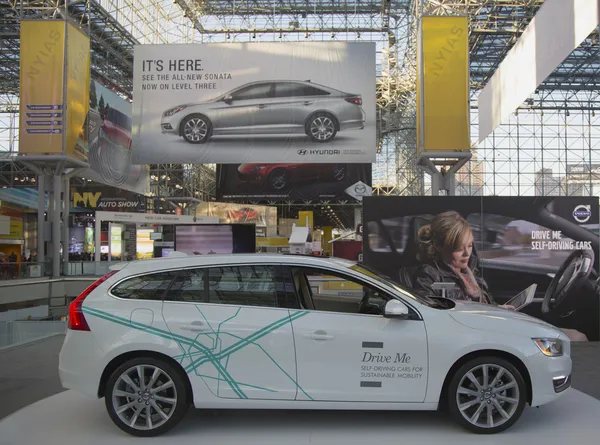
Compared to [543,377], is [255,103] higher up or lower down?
higher up

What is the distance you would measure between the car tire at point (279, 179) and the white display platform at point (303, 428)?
2857cm

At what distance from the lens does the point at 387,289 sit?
4.58m

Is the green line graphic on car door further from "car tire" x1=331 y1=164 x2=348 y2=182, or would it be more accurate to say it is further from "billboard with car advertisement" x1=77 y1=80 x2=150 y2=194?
"car tire" x1=331 y1=164 x2=348 y2=182

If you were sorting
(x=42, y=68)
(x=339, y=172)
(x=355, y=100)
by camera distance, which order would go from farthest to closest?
(x=339, y=172)
(x=355, y=100)
(x=42, y=68)

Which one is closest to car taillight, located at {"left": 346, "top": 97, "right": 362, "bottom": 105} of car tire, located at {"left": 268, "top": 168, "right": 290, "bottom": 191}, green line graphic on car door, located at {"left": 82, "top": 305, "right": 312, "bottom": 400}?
car tire, located at {"left": 268, "top": 168, "right": 290, "bottom": 191}

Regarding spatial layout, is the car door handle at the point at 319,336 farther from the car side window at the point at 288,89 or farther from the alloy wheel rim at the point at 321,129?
the car side window at the point at 288,89

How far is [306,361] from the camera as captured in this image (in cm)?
442

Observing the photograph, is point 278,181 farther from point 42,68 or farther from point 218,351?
point 218,351

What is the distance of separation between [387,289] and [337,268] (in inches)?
17.5

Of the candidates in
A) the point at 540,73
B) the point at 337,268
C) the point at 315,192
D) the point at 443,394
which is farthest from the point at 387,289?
the point at 315,192

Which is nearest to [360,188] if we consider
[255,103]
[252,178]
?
[252,178]

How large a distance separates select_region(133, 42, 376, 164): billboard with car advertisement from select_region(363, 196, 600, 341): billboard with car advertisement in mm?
13384

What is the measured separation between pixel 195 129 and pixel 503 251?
50.5 feet

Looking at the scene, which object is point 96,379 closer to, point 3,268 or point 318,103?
point 3,268
